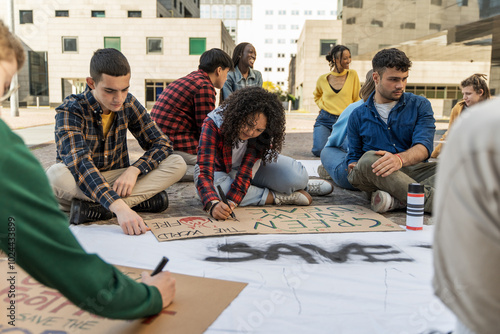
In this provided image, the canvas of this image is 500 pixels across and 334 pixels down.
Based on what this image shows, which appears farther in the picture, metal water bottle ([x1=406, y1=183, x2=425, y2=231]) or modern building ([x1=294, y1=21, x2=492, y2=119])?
modern building ([x1=294, y1=21, x2=492, y2=119])

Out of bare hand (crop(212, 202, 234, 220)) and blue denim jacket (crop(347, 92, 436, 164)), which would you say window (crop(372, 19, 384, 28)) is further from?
bare hand (crop(212, 202, 234, 220))

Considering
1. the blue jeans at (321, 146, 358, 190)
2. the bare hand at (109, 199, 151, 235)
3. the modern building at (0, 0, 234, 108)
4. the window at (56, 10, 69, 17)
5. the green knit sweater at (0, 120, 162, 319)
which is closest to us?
the green knit sweater at (0, 120, 162, 319)

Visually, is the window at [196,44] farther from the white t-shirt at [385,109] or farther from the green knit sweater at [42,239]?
the green knit sweater at [42,239]

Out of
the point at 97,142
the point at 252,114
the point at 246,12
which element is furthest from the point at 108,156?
the point at 246,12

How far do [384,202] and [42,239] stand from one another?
97.5 inches

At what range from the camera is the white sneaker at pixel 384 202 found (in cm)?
305

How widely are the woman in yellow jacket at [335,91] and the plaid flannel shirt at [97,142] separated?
345 cm

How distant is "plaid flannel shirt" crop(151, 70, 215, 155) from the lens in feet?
13.6

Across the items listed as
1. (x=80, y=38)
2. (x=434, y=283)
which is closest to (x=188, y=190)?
(x=434, y=283)

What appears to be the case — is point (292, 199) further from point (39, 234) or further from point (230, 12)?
point (230, 12)

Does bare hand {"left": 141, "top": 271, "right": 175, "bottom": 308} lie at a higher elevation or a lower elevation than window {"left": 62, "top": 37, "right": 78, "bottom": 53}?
lower

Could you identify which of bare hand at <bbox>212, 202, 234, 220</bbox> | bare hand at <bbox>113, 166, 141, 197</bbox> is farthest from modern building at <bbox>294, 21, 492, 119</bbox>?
bare hand at <bbox>113, 166, 141, 197</bbox>

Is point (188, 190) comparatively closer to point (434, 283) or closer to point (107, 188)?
point (107, 188)

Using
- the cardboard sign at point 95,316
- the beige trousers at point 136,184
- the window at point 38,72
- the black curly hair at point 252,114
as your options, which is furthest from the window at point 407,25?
the window at point 38,72
